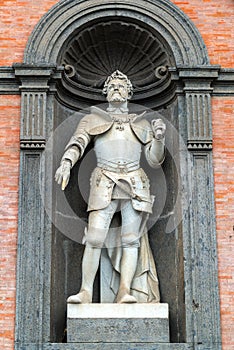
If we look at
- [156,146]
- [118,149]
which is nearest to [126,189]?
[118,149]

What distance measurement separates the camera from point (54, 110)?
11.7 m

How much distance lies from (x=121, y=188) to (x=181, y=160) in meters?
0.95

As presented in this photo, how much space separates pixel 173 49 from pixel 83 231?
116 inches

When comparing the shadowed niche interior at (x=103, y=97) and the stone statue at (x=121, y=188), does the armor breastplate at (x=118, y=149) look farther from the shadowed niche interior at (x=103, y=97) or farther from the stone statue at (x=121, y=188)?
the shadowed niche interior at (x=103, y=97)

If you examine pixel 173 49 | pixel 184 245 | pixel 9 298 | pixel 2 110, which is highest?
pixel 173 49

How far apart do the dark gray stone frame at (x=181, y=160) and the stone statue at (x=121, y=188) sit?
0.45 meters

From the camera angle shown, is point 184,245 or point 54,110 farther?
point 54,110

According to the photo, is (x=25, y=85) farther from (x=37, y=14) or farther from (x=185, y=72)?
(x=185, y=72)

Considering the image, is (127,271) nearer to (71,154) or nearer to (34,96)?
(71,154)

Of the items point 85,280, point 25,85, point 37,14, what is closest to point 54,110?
point 25,85

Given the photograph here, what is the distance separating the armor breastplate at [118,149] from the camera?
1134 centimetres

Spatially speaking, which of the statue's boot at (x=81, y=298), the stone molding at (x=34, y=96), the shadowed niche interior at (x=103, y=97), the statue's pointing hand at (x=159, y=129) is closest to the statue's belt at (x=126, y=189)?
the shadowed niche interior at (x=103, y=97)

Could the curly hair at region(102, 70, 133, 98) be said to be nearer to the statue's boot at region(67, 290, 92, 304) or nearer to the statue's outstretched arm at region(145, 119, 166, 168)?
the statue's outstretched arm at region(145, 119, 166, 168)

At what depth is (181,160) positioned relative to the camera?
11.4 m
